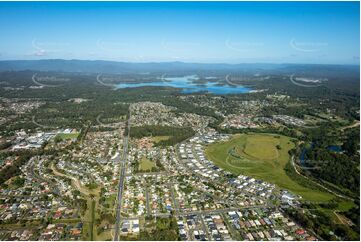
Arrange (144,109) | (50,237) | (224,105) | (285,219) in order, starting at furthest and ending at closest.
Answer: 1. (224,105)
2. (144,109)
3. (285,219)
4. (50,237)

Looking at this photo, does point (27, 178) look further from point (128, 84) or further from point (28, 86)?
point (128, 84)

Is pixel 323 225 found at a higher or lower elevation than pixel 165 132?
lower

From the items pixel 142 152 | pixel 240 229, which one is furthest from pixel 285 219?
pixel 142 152

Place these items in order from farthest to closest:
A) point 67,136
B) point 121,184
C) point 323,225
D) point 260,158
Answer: point 67,136
point 260,158
point 121,184
point 323,225

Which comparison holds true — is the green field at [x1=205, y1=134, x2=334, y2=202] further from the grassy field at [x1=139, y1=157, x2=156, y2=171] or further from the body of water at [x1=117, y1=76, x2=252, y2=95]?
the body of water at [x1=117, y1=76, x2=252, y2=95]

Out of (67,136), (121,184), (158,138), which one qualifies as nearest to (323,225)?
(121,184)

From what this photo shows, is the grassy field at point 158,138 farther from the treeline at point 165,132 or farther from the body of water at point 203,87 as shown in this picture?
the body of water at point 203,87

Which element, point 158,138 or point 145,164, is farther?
point 158,138

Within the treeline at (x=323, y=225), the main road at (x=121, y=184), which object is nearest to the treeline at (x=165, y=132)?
the main road at (x=121, y=184)

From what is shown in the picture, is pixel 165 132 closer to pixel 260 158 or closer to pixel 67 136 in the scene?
pixel 67 136
